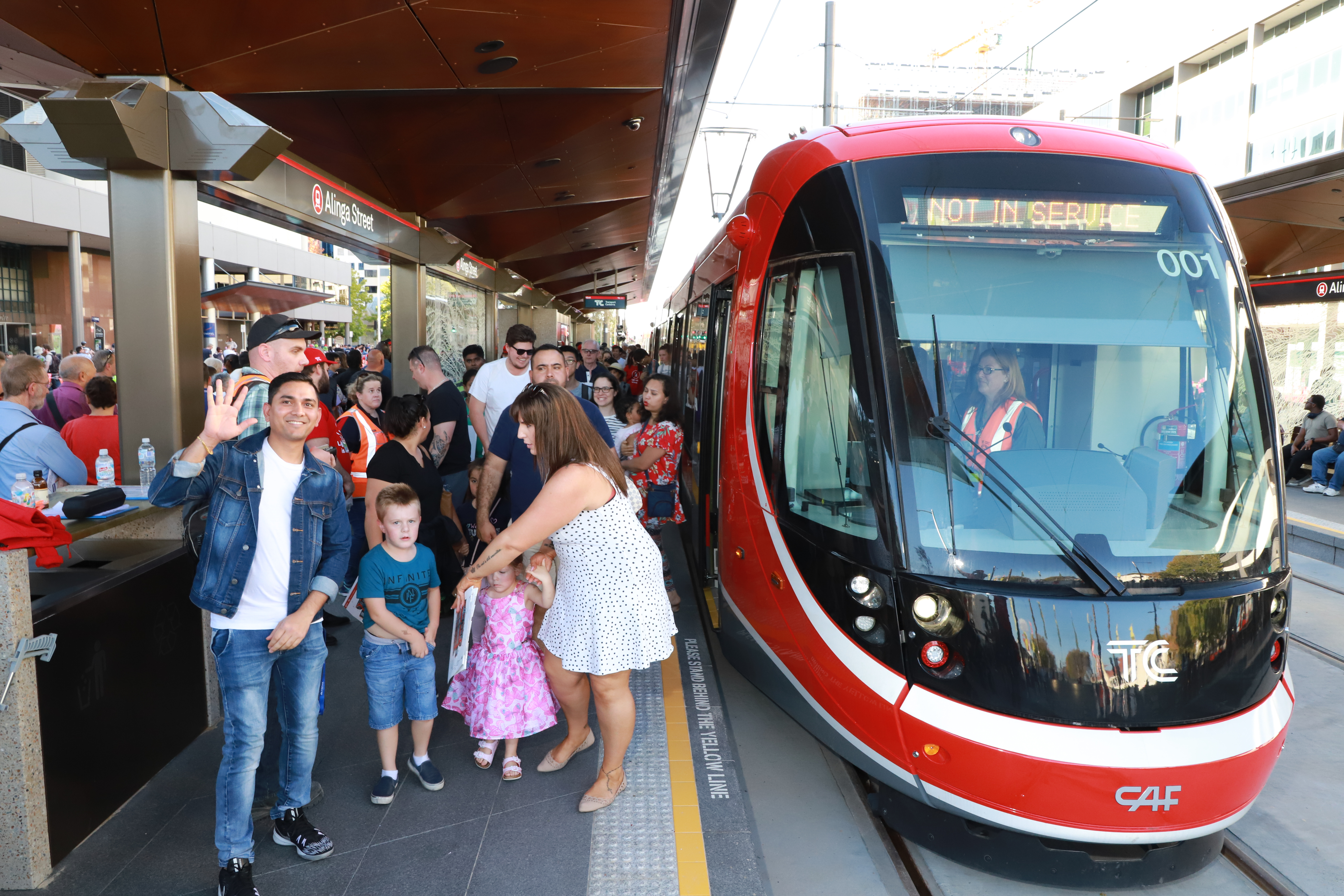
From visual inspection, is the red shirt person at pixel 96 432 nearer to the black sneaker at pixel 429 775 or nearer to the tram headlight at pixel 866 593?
the black sneaker at pixel 429 775

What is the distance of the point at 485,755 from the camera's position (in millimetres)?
4305

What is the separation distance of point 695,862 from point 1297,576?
8294mm

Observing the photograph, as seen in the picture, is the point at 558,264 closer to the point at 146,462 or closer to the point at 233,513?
the point at 146,462

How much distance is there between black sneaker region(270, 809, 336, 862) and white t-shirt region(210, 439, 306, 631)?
→ 2.76 ft

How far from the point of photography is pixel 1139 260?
3.83 metres

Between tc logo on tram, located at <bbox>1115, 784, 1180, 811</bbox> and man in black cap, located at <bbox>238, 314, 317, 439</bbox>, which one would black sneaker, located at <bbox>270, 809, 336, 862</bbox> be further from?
tc logo on tram, located at <bbox>1115, 784, 1180, 811</bbox>

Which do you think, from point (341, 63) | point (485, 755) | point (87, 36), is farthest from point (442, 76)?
point (485, 755)

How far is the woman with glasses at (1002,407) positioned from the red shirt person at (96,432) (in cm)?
507

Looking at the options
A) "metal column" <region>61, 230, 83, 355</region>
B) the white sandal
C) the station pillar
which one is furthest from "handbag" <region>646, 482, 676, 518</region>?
"metal column" <region>61, 230, 83, 355</region>

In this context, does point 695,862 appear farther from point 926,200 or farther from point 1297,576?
point 1297,576

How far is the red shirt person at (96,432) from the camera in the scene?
571 centimetres

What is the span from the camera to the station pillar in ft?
40.2

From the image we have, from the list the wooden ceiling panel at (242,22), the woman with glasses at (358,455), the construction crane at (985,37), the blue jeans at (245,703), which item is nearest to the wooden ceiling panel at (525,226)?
the wooden ceiling panel at (242,22)

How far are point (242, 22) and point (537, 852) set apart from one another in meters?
5.19
